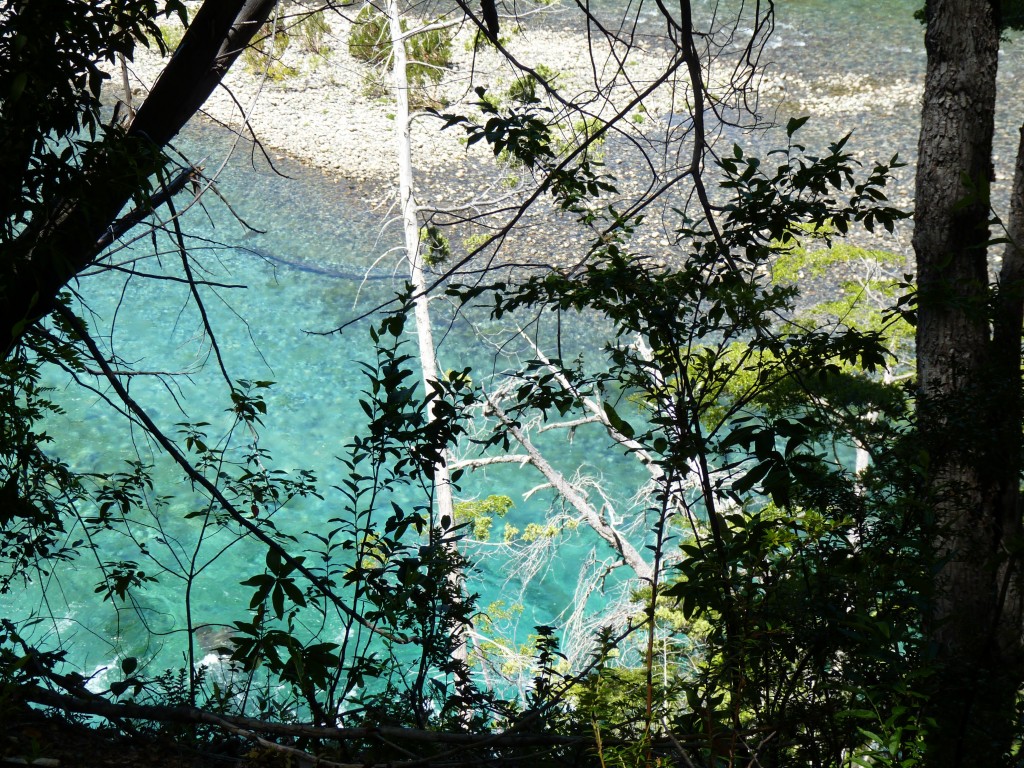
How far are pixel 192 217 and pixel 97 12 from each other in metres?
11.1

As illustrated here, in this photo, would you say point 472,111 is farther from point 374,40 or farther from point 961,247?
point 961,247

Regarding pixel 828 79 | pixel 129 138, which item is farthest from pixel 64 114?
pixel 828 79

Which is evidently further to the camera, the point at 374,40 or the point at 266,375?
the point at 266,375

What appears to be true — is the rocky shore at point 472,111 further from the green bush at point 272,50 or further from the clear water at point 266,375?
the green bush at point 272,50

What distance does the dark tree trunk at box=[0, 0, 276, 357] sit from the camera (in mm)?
1666

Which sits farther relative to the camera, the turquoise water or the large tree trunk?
the turquoise water

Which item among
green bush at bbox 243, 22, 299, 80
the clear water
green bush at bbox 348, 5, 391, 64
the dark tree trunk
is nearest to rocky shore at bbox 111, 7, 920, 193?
the clear water

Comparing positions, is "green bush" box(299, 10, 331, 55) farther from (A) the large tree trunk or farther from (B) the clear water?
(A) the large tree trunk

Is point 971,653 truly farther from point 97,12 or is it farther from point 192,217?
point 192,217

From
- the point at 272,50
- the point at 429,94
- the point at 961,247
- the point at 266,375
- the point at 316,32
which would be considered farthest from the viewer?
the point at 316,32

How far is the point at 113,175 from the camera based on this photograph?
5.47 feet

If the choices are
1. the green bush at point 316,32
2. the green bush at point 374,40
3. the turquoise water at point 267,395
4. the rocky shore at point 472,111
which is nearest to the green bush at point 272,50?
the green bush at point 316,32

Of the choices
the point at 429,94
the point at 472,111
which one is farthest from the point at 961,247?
the point at 472,111

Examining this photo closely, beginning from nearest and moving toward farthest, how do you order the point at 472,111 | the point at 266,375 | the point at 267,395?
the point at 267,395
the point at 266,375
the point at 472,111
